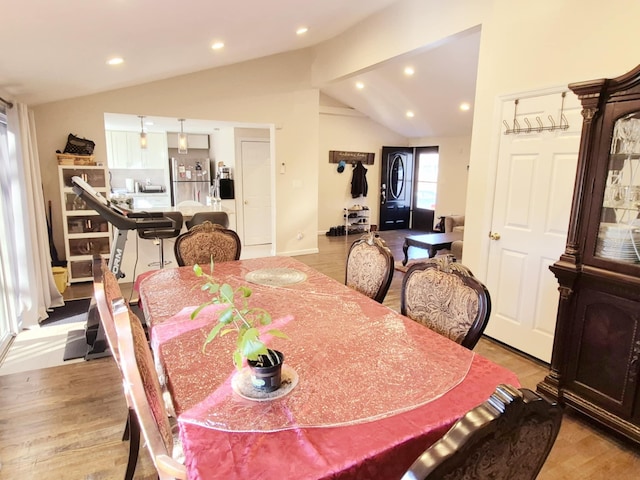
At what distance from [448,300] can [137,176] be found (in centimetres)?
828

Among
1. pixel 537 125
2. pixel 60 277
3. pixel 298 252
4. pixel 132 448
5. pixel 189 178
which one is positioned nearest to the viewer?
pixel 132 448

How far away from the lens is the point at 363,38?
4809 mm

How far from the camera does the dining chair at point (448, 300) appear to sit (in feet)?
5.51

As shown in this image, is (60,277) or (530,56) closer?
(530,56)

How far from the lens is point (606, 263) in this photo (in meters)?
2.14

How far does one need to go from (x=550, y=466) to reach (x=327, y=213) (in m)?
7.16

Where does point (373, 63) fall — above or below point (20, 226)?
above

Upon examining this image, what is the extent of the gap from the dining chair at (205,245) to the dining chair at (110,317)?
43.6 inches

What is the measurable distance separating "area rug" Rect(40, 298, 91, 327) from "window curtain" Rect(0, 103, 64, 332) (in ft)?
0.29

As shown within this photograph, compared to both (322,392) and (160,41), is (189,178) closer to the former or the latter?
(160,41)

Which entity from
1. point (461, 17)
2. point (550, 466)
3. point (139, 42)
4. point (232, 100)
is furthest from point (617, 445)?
point (232, 100)

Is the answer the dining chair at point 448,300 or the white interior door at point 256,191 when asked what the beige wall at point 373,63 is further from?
the dining chair at point 448,300

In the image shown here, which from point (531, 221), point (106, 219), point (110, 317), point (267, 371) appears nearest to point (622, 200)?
point (531, 221)

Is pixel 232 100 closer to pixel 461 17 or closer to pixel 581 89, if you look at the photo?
pixel 461 17
